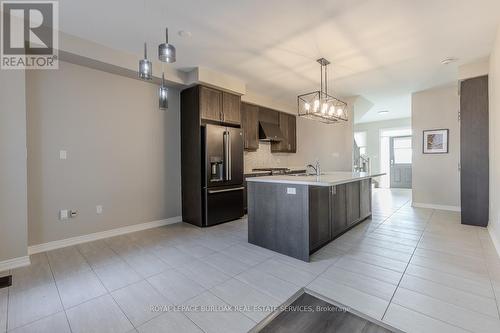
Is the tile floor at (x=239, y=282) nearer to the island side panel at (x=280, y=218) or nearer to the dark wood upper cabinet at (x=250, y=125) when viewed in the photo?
the island side panel at (x=280, y=218)

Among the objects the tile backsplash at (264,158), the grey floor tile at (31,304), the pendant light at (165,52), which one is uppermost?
the pendant light at (165,52)

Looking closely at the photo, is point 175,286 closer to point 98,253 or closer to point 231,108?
point 98,253

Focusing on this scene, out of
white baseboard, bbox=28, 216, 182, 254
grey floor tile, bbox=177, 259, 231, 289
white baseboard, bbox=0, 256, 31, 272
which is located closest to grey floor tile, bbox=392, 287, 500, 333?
grey floor tile, bbox=177, 259, 231, 289

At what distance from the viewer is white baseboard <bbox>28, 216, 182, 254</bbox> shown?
9.74 ft

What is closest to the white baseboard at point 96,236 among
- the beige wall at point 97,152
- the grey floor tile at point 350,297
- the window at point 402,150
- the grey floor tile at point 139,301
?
the beige wall at point 97,152

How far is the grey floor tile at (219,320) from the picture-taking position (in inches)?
62.2

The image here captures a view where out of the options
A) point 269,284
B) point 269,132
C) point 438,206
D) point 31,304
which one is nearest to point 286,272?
point 269,284

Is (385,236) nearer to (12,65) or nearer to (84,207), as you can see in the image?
(84,207)

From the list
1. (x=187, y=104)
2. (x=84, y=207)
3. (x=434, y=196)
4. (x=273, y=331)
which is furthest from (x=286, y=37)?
(x=434, y=196)

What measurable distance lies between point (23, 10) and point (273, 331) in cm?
391

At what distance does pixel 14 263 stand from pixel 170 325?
218cm

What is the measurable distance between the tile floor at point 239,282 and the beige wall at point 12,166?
327 mm

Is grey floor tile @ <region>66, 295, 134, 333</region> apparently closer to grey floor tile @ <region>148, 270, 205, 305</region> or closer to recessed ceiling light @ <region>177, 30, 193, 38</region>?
grey floor tile @ <region>148, 270, 205, 305</region>

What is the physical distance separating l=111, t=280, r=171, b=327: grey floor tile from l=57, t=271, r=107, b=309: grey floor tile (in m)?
0.19
